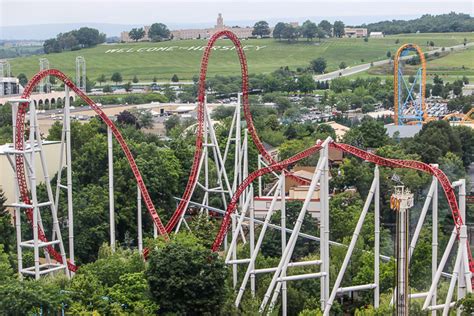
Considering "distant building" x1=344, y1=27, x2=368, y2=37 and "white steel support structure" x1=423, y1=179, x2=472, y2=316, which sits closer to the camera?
"white steel support structure" x1=423, y1=179, x2=472, y2=316

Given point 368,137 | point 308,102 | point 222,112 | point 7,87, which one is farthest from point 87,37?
point 368,137

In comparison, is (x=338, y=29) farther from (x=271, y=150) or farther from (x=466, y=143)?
(x=466, y=143)

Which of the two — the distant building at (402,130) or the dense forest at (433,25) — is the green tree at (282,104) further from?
the dense forest at (433,25)

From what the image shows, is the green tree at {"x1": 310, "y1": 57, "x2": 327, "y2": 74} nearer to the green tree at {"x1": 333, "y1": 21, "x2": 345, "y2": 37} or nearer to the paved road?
the paved road

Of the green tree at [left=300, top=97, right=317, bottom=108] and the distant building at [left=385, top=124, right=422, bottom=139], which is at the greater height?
the distant building at [left=385, top=124, right=422, bottom=139]

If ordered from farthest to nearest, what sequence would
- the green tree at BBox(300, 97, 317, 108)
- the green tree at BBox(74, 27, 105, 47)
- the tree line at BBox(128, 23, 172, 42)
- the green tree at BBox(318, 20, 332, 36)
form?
the green tree at BBox(318, 20, 332, 36), the tree line at BBox(128, 23, 172, 42), the green tree at BBox(74, 27, 105, 47), the green tree at BBox(300, 97, 317, 108)

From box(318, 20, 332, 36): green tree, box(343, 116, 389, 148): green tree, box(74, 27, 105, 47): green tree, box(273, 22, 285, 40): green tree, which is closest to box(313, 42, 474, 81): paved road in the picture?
box(273, 22, 285, 40): green tree

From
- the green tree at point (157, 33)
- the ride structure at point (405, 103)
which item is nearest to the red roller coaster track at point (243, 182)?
the ride structure at point (405, 103)
